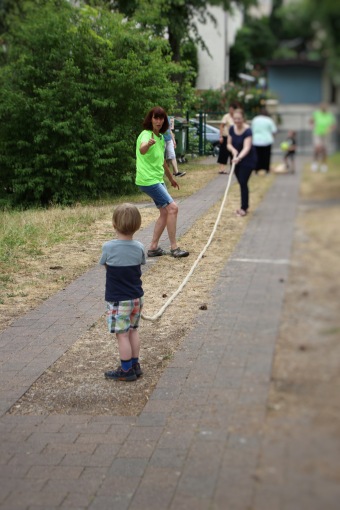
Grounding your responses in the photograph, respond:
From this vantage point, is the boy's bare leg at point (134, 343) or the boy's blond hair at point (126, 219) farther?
the boy's bare leg at point (134, 343)

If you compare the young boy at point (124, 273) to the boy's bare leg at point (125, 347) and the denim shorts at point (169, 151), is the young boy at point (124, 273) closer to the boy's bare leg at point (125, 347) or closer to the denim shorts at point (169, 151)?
the boy's bare leg at point (125, 347)

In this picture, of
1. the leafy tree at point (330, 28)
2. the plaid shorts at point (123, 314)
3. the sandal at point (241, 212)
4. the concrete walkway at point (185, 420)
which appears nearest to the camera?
the leafy tree at point (330, 28)

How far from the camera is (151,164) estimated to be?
22.3 ft

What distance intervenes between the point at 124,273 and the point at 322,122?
133 inches

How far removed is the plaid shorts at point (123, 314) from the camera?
181 inches

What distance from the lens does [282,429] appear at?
1.29 m

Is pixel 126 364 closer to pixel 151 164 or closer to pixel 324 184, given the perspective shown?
pixel 151 164

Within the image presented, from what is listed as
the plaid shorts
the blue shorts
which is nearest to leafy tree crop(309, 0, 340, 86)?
A: the plaid shorts

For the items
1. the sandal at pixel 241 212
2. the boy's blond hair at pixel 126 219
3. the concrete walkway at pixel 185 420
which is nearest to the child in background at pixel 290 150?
the concrete walkway at pixel 185 420

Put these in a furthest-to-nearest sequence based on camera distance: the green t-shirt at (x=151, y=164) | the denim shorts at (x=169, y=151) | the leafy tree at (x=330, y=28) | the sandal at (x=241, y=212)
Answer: the green t-shirt at (x=151, y=164), the denim shorts at (x=169, y=151), the sandal at (x=241, y=212), the leafy tree at (x=330, y=28)

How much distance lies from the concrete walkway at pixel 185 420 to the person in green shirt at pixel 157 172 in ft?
2.39

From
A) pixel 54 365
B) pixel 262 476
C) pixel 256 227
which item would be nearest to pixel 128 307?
pixel 54 365

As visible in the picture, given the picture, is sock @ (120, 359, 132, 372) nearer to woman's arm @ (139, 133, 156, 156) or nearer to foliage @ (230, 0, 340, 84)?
woman's arm @ (139, 133, 156, 156)

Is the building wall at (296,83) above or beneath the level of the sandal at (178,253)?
above
